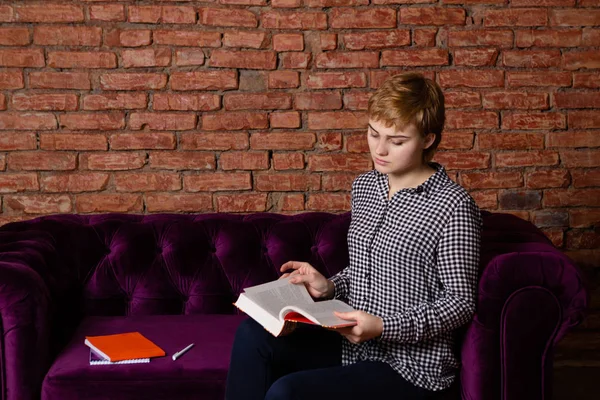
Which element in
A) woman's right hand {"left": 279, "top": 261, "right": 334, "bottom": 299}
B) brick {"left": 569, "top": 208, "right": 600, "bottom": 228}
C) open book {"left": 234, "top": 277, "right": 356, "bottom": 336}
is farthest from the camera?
brick {"left": 569, "top": 208, "right": 600, "bottom": 228}

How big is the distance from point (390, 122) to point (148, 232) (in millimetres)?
1098

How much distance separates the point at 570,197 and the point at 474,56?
2.35ft

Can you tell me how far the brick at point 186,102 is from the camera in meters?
2.84

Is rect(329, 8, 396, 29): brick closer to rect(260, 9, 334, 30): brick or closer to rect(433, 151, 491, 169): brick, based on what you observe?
rect(260, 9, 334, 30): brick

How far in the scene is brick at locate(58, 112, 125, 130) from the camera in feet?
9.29

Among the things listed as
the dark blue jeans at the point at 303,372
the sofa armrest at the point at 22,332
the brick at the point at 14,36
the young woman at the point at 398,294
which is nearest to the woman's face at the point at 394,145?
the young woman at the point at 398,294

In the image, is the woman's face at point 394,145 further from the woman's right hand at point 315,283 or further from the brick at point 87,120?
the brick at point 87,120

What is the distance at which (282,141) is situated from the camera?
289cm

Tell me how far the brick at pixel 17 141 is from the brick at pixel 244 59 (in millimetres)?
776

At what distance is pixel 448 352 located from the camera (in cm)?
176

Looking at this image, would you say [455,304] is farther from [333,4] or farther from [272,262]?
[333,4]

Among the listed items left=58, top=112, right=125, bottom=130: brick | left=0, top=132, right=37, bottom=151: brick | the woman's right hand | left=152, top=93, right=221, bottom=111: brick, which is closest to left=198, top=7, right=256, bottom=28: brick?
left=152, top=93, right=221, bottom=111: brick

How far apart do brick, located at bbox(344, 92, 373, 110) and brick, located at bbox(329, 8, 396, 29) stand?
265 millimetres

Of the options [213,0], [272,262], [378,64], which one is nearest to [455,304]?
[272,262]
